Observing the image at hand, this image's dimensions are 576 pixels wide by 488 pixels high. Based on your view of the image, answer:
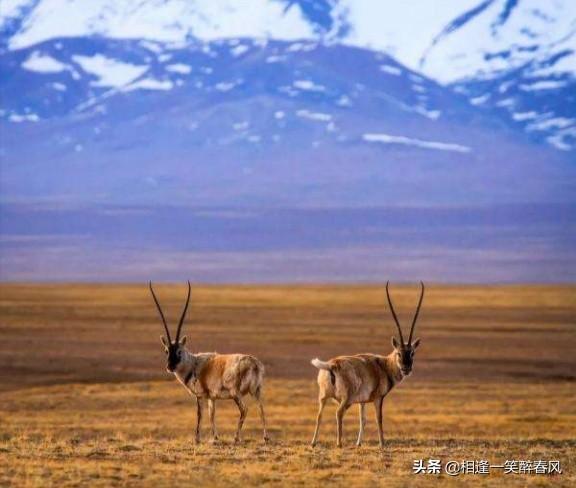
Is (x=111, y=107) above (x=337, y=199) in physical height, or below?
above

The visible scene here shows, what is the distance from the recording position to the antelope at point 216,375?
18406 millimetres

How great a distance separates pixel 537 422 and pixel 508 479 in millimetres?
12931

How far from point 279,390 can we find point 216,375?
51.2 ft

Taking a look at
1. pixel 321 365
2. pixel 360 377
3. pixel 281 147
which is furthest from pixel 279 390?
pixel 281 147

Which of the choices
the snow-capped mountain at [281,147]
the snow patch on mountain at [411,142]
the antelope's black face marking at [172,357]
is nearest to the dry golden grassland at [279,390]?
the antelope's black face marking at [172,357]

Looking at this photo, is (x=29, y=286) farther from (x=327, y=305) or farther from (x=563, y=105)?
(x=563, y=105)

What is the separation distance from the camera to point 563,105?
194 meters

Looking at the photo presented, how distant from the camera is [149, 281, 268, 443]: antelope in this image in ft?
60.4

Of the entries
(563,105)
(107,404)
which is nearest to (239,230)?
(563,105)

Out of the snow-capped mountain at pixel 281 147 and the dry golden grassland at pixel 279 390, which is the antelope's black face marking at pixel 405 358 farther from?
the snow-capped mountain at pixel 281 147

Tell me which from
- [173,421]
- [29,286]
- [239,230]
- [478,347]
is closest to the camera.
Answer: [173,421]

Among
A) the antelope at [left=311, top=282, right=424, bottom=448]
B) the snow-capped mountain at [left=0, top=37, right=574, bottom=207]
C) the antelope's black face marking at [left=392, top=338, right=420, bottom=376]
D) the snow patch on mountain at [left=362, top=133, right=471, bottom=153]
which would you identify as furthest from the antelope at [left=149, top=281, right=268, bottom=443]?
the snow patch on mountain at [left=362, top=133, right=471, bottom=153]

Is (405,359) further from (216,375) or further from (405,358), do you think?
(216,375)

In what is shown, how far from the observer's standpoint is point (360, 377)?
18125 mm
